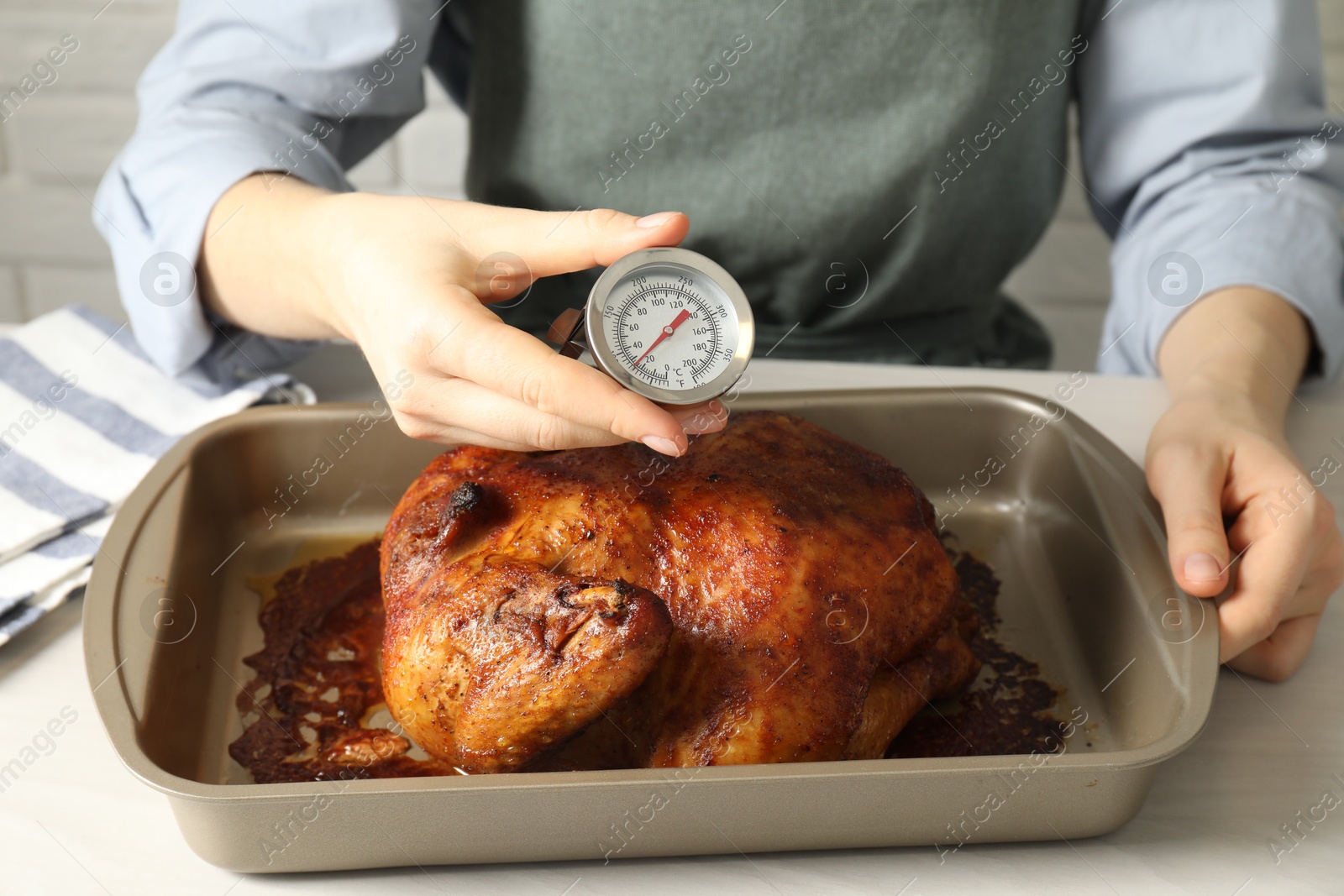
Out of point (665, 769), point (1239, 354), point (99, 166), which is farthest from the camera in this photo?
point (99, 166)

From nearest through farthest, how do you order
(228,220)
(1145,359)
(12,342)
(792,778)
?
(792,778) < (228,220) < (12,342) < (1145,359)

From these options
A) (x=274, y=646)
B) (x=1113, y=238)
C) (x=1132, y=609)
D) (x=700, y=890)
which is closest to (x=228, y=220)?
(x=274, y=646)

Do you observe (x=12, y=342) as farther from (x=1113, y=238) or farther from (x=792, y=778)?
(x=1113, y=238)

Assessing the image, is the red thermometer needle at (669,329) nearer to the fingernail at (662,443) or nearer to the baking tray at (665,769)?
the fingernail at (662,443)

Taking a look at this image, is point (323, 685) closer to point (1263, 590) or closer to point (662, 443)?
point (662, 443)

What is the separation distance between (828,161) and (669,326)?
865 millimetres

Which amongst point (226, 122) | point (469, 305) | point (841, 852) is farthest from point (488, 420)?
point (226, 122)

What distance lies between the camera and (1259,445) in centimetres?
115

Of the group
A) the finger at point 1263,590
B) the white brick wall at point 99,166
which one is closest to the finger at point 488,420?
the finger at point 1263,590

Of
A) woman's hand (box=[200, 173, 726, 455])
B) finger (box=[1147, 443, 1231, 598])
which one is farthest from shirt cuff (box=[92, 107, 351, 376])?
finger (box=[1147, 443, 1231, 598])

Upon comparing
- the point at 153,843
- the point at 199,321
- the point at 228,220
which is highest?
the point at 228,220

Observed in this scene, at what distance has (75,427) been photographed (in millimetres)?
1413

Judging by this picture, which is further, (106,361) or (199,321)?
(106,361)

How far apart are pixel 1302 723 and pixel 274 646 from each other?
1.10m
